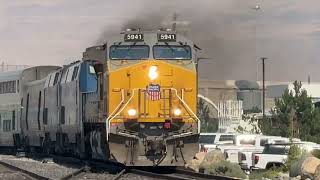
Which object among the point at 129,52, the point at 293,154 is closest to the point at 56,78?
the point at 129,52

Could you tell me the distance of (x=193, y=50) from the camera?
2286 cm

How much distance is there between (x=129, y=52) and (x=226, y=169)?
4.99 meters

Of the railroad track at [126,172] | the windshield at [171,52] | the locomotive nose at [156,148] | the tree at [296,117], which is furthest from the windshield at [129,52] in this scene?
the tree at [296,117]

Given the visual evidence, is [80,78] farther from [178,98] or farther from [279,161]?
[279,161]

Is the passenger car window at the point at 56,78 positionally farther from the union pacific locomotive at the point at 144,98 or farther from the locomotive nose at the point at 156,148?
the locomotive nose at the point at 156,148

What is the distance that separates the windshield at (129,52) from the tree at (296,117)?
38692 mm

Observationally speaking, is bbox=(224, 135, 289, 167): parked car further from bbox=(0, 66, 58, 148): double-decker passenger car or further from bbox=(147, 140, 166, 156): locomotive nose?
bbox=(0, 66, 58, 148): double-decker passenger car

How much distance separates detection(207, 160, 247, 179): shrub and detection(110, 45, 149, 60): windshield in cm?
448

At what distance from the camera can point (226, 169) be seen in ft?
77.5

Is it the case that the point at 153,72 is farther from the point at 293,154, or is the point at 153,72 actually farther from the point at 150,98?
the point at 293,154

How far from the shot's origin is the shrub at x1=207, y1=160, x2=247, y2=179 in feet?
75.5

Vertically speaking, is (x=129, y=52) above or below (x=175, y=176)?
above

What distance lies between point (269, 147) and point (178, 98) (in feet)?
15.0

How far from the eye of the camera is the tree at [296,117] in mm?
61062
